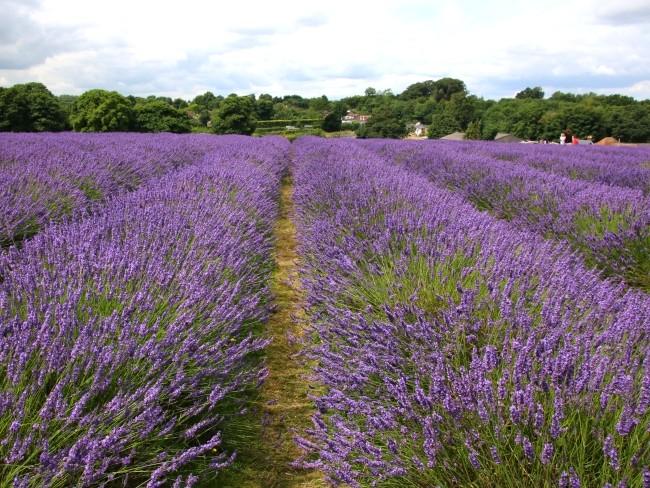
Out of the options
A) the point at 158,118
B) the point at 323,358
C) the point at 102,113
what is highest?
the point at 102,113

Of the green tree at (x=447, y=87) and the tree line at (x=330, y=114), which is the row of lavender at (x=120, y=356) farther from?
the green tree at (x=447, y=87)

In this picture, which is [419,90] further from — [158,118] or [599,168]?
[599,168]

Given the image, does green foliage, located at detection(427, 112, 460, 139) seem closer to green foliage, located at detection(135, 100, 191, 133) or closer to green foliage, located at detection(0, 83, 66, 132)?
green foliage, located at detection(135, 100, 191, 133)

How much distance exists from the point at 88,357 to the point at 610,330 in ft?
5.63

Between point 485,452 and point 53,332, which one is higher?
point 53,332

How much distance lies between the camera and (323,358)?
2.27m

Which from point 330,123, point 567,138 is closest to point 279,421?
point 567,138

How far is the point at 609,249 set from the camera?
14.8 feet

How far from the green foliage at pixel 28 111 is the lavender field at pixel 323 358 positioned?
30.8m

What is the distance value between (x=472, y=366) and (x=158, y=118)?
3616 centimetres

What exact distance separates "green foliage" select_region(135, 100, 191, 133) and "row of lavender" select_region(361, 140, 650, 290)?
1188 inches

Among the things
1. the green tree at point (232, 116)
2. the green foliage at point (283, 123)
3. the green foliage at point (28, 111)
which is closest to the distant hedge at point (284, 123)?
the green foliage at point (283, 123)

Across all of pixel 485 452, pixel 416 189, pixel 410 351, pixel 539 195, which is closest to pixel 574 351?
pixel 485 452

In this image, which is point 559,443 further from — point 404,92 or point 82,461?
point 404,92
